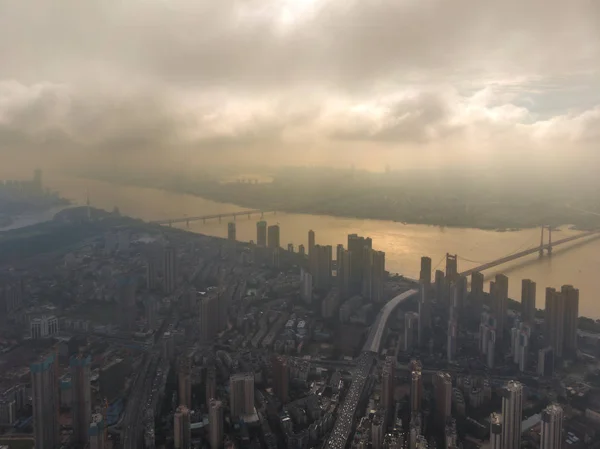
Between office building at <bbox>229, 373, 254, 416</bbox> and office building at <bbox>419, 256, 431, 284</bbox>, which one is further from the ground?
office building at <bbox>419, 256, 431, 284</bbox>

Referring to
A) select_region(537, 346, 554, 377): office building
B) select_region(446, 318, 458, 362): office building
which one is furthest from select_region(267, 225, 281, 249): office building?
select_region(537, 346, 554, 377): office building

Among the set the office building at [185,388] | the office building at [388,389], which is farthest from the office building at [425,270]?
the office building at [185,388]

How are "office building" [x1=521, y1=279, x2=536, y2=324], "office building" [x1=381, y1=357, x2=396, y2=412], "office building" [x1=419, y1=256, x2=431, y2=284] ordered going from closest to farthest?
"office building" [x1=381, y1=357, x2=396, y2=412], "office building" [x1=521, y1=279, x2=536, y2=324], "office building" [x1=419, y1=256, x2=431, y2=284]

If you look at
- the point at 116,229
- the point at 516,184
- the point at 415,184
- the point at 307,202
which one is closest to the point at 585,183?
the point at 516,184

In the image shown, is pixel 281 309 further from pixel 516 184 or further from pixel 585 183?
pixel 516 184

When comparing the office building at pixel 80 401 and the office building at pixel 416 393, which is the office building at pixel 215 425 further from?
the office building at pixel 416 393

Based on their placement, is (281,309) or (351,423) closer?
(351,423)

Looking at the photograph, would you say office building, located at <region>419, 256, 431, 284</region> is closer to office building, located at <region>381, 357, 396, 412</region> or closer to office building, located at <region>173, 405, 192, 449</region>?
office building, located at <region>381, 357, 396, 412</region>
